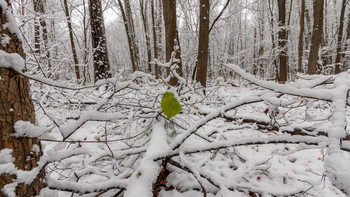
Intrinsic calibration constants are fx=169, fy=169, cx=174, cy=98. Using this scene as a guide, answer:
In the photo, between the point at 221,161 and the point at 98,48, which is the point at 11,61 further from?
the point at 98,48

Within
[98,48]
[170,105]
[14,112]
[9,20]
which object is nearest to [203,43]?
[98,48]

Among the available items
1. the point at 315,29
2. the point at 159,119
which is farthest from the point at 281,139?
the point at 315,29

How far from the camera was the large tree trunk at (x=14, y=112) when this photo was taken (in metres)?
0.65

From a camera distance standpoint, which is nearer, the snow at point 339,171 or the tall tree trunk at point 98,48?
the snow at point 339,171

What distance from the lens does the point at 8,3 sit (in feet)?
2.29

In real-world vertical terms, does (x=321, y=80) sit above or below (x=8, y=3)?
below

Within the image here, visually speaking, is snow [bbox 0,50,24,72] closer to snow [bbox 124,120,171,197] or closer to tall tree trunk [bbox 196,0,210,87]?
snow [bbox 124,120,171,197]

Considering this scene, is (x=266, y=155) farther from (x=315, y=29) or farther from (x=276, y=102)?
(x=315, y=29)

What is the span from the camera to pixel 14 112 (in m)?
0.69

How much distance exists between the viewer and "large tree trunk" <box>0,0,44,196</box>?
2.13ft

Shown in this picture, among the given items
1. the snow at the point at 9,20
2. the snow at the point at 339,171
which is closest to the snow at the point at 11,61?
the snow at the point at 9,20

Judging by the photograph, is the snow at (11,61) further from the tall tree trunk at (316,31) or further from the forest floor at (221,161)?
the tall tree trunk at (316,31)

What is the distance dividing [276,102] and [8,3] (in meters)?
1.21

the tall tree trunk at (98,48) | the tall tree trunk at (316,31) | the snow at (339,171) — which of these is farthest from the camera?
the tall tree trunk at (316,31)
